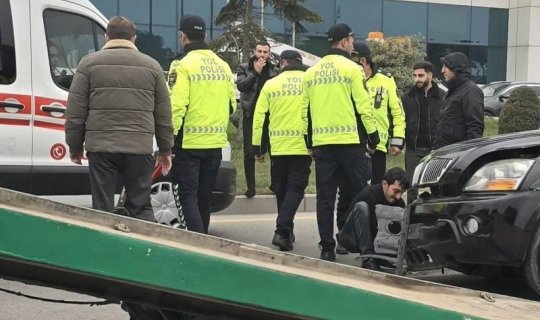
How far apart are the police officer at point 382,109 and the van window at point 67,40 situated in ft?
7.95

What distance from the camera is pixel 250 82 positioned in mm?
7883

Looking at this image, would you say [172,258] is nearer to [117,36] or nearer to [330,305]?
[330,305]

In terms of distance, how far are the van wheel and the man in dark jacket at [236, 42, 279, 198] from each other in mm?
4167

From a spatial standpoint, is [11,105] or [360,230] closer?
[360,230]

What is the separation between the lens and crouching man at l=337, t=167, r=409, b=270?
5.40 metres

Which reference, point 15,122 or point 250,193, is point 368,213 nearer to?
point 15,122

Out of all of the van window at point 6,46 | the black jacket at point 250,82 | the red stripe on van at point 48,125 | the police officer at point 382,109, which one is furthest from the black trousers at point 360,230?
the van window at point 6,46

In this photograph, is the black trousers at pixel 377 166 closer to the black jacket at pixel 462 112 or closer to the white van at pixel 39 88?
the black jacket at pixel 462 112

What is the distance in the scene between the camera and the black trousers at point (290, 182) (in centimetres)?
653

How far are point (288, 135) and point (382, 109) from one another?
3.31 ft

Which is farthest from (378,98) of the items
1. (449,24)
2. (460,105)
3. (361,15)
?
(449,24)

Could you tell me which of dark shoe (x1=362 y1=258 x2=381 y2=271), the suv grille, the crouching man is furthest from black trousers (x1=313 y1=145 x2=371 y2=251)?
the suv grille

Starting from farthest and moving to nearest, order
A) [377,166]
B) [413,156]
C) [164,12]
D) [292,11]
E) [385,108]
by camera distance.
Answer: [164,12] → [292,11] → [413,156] → [377,166] → [385,108]

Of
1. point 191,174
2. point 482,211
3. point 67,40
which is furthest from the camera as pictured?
point 67,40
